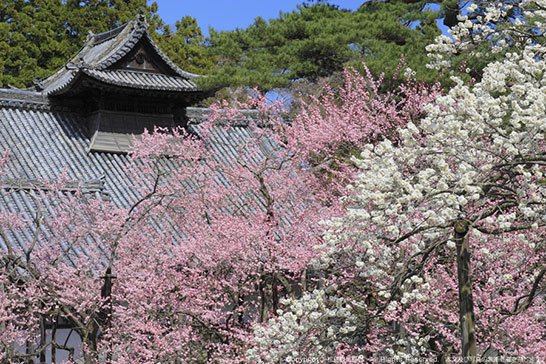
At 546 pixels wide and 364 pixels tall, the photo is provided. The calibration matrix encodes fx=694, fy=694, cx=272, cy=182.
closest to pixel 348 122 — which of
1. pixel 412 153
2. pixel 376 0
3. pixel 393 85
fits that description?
pixel 393 85

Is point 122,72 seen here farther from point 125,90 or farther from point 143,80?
point 125,90

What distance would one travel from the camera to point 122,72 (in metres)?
18.8

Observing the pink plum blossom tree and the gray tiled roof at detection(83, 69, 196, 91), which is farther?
the gray tiled roof at detection(83, 69, 196, 91)

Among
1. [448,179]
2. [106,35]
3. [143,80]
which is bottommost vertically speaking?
[448,179]

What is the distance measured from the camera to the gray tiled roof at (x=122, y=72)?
58.2ft

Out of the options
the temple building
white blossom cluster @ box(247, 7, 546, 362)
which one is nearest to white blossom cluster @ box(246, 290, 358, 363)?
white blossom cluster @ box(247, 7, 546, 362)

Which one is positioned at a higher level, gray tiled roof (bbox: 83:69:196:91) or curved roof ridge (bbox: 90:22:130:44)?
curved roof ridge (bbox: 90:22:130:44)

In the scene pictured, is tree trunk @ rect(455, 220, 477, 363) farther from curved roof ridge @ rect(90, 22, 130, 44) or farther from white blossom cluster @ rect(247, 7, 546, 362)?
curved roof ridge @ rect(90, 22, 130, 44)

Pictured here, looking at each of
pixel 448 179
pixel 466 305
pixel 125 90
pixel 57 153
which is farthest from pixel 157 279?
pixel 125 90

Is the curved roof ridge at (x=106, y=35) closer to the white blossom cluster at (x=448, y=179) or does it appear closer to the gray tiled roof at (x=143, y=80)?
the gray tiled roof at (x=143, y=80)

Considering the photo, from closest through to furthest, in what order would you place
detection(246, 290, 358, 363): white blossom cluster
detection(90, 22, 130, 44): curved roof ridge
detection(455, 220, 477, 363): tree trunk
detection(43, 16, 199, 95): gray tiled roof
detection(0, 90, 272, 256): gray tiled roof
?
1. detection(455, 220, 477, 363): tree trunk
2. detection(246, 290, 358, 363): white blossom cluster
3. detection(0, 90, 272, 256): gray tiled roof
4. detection(43, 16, 199, 95): gray tiled roof
5. detection(90, 22, 130, 44): curved roof ridge

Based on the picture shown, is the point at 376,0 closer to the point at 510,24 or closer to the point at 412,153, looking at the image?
the point at 510,24

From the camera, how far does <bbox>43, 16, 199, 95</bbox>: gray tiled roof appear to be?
58.2ft

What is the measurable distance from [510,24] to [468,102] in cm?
234
